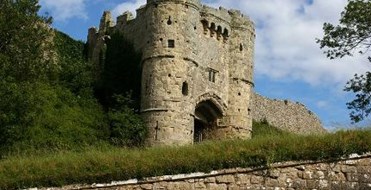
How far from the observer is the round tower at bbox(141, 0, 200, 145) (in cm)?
3922

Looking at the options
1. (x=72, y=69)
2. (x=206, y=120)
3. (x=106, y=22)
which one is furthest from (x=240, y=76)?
(x=72, y=69)

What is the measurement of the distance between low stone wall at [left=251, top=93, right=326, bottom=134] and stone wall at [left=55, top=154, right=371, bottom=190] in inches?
1540

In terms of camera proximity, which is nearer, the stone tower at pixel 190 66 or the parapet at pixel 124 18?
the stone tower at pixel 190 66

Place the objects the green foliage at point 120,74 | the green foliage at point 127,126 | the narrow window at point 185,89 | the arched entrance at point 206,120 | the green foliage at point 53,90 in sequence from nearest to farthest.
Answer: the green foliage at point 53,90, the green foliage at point 127,126, the narrow window at point 185,89, the green foliage at point 120,74, the arched entrance at point 206,120

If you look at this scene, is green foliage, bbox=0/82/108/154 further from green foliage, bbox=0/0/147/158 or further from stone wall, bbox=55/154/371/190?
stone wall, bbox=55/154/371/190

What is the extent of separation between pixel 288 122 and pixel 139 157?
44577 millimetres

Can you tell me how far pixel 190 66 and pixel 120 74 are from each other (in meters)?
4.50

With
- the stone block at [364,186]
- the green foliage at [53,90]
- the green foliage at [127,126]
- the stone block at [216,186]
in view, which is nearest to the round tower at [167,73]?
the green foliage at [127,126]

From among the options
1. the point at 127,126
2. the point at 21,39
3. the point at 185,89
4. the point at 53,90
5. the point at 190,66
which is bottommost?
the point at 127,126

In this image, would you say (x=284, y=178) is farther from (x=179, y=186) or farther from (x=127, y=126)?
(x=127, y=126)

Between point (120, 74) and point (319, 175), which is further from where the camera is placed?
point (120, 74)

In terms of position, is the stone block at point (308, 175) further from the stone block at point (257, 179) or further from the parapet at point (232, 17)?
the parapet at point (232, 17)

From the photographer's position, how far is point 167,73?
1581 inches

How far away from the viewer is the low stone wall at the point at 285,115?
186 feet
